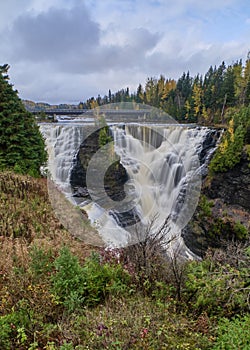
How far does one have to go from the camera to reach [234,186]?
15617 millimetres

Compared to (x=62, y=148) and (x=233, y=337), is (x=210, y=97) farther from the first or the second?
(x=233, y=337)

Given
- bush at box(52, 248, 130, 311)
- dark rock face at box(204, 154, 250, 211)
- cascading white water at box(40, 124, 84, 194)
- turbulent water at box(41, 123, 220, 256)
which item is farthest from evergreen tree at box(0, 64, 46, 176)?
dark rock face at box(204, 154, 250, 211)

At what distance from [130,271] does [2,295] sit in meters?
2.14

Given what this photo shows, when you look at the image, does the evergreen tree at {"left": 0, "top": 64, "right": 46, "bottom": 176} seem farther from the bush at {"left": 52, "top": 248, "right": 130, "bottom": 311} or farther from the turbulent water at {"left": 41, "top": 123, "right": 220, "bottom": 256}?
the bush at {"left": 52, "top": 248, "right": 130, "bottom": 311}

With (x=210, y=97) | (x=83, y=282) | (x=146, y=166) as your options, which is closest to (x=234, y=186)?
(x=146, y=166)

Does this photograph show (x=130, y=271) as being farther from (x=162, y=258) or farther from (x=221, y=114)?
(x=221, y=114)

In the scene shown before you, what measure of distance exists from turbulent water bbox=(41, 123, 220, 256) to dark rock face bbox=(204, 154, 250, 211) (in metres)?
1.30

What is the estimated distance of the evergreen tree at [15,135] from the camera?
9039 mm

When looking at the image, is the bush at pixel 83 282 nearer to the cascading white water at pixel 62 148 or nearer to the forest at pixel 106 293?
the forest at pixel 106 293

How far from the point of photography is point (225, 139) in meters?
17.3

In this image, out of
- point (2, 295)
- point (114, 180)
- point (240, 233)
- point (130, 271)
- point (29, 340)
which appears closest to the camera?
point (29, 340)

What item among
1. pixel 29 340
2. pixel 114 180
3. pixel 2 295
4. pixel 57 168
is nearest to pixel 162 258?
pixel 29 340

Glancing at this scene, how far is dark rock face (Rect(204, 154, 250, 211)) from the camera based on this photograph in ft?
49.2

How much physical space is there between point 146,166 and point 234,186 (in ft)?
22.5
